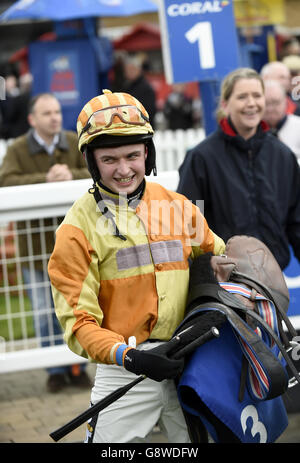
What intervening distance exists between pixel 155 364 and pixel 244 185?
1.99 metres

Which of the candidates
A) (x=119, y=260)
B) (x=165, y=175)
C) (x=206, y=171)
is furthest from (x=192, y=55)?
(x=119, y=260)

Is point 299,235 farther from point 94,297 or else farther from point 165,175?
point 94,297

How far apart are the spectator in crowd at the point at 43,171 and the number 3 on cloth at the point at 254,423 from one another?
2.53 metres

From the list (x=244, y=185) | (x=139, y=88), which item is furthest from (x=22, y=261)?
(x=139, y=88)

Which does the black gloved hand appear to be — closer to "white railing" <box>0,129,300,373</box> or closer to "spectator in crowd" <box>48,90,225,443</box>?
"spectator in crowd" <box>48,90,225,443</box>

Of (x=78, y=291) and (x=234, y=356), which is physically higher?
(x=78, y=291)

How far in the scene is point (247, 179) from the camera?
4434mm

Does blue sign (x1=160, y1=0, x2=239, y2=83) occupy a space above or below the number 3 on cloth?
above

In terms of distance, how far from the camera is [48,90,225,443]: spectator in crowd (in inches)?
112

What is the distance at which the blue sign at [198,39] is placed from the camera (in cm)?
580

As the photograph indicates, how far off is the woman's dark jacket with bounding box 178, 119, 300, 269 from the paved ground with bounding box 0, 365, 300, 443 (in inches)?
47.8

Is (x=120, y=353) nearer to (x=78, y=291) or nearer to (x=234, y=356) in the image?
(x=78, y=291)

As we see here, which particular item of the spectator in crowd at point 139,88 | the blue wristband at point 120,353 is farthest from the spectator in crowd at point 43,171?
the spectator in crowd at point 139,88
